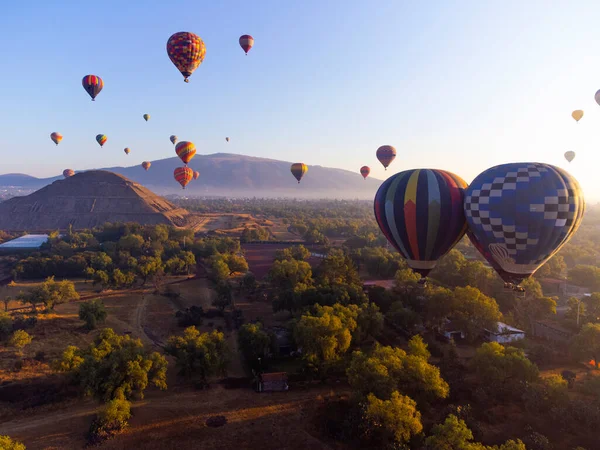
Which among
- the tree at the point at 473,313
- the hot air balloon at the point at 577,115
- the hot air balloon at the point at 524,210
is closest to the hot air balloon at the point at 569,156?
the hot air balloon at the point at 577,115

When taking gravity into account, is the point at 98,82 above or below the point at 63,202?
above

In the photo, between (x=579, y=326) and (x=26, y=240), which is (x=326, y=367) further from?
(x=26, y=240)

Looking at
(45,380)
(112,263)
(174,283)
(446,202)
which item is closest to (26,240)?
(112,263)

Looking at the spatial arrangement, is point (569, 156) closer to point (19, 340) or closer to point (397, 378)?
point (397, 378)

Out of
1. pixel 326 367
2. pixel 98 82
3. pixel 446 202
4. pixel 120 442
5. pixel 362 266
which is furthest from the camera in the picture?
pixel 362 266

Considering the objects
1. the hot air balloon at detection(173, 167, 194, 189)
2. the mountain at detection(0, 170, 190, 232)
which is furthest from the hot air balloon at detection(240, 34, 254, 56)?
the mountain at detection(0, 170, 190, 232)

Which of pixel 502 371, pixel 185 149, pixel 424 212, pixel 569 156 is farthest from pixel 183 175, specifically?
pixel 569 156
